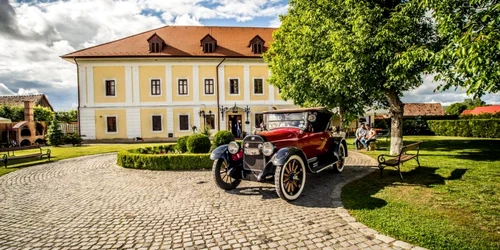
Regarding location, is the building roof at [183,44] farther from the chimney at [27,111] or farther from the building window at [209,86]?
the chimney at [27,111]

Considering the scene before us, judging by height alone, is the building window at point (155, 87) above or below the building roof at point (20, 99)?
below

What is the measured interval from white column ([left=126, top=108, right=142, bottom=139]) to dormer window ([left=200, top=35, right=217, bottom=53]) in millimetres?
8207

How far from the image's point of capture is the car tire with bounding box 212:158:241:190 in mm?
6207

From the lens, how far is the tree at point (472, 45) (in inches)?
195

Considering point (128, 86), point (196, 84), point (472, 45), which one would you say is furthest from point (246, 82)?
point (472, 45)

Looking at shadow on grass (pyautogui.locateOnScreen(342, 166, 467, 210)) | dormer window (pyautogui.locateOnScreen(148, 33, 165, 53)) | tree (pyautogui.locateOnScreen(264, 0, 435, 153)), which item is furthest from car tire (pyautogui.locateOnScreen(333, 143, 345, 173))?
dormer window (pyautogui.locateOnScreen(148, 33, 165, 53))

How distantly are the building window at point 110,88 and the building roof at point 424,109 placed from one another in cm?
4884

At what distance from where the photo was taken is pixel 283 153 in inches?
215

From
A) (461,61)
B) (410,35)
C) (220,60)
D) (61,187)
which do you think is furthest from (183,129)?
(461,61)

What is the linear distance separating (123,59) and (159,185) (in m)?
19.8

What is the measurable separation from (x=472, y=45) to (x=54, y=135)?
23557 mm

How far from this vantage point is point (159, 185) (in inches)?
282

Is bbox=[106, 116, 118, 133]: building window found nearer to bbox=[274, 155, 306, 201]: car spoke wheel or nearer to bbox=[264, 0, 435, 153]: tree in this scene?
bbox=[264, 0, 435, 153]: tree

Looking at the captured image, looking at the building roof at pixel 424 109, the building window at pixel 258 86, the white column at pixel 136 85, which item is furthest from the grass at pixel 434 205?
the building roof at pixel 424 109
